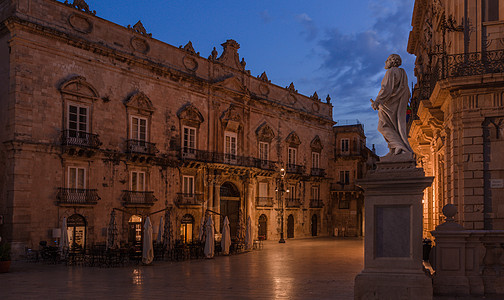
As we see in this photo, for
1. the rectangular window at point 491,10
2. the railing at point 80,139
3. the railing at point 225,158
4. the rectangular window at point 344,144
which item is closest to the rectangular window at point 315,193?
the rectangular window at point 344,144

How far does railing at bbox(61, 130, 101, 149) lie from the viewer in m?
25.0

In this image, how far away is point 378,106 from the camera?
916cm

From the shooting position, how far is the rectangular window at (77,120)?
2570 cm

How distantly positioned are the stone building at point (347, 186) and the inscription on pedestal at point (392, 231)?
129 feet

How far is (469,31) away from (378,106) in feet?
27.2

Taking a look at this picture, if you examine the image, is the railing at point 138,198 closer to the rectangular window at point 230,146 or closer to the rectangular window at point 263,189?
the rectangular window at point 230,146

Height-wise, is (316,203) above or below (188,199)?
below

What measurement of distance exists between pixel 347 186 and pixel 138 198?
24614mm

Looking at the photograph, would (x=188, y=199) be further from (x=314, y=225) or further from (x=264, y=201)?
(x=314, y=225)

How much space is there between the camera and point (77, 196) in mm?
25422

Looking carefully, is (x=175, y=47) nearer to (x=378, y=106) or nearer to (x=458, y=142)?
(x=458, y=142)

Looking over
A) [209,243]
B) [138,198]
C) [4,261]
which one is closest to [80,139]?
[138,198]

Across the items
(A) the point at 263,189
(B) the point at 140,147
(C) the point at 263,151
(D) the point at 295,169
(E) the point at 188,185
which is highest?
(C) the point at 263,151

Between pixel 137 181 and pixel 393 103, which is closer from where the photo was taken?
pixel 393 103
